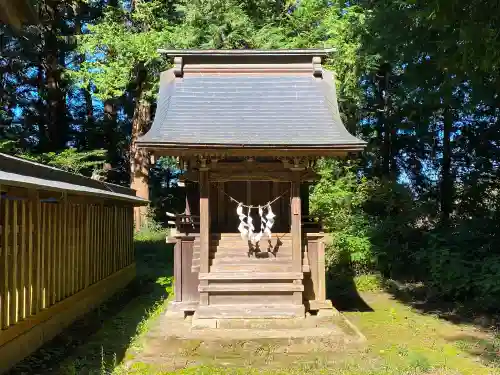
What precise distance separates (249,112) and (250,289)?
10.5 ft

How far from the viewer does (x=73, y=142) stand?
926 inches

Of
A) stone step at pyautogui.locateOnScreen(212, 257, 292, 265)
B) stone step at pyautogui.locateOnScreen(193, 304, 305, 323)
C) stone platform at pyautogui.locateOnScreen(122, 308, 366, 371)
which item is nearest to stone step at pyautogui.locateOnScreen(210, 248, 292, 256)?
stone step at pyautogui.locateOnScreen(212, 257, 292, 265)

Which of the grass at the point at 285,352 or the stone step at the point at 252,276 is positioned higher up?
the stone step at the point at 252,276

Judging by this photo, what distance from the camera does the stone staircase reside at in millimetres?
7824

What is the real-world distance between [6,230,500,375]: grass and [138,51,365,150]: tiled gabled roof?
10.0 feet

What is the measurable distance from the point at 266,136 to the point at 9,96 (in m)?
17.9

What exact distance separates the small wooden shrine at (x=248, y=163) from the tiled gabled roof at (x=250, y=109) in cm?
2

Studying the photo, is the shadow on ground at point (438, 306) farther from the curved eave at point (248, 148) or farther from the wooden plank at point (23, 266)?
the wooden plank at point (23, 266)

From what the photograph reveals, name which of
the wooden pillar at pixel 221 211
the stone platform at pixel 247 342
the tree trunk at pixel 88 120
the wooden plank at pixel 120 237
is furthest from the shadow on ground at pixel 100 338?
the tree trunk at pixel 88 120

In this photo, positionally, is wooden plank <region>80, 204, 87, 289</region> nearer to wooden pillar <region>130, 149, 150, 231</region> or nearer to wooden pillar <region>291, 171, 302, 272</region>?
wooden pillar <region>291, 171, 302, 272</region>

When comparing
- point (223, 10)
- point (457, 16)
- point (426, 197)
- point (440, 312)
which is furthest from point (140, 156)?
point (457, 16)

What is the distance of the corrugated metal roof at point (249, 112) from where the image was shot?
305 inches

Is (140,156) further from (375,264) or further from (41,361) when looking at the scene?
(41,361)

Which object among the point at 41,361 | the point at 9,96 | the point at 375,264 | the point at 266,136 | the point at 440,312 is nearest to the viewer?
the point at 41,361
